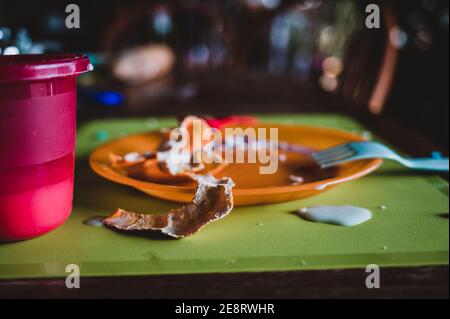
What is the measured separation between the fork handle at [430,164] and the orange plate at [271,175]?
2.2 inches

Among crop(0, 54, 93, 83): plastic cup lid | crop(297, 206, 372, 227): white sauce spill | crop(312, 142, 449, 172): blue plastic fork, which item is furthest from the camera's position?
crop(312, 142, 449, 172): blue plastic fork

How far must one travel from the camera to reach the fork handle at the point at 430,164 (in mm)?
686

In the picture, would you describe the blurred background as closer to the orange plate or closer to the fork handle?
the orange plate

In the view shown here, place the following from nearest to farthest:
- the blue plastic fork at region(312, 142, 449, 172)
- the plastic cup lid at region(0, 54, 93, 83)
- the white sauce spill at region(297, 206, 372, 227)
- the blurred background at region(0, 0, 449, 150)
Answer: the plastic cup lid at region(0, 54, 93, 83), the white sauce spill at region(297, 206, 372, 227), the blue plastic fork at region(312, 142, 449, 172), the blurred background at region(0, 0, 449, 150)

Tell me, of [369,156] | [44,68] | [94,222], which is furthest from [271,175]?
[44,68]

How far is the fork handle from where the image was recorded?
686 millimetres

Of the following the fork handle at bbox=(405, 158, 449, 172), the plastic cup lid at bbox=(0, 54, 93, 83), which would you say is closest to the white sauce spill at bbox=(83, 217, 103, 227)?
the plastic cup lid at bbox=(0, 54, 93, 83)

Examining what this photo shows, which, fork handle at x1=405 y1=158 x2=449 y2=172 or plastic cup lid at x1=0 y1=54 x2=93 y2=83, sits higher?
plastic cup lid at x1=0 y1=54 x2=93 y2=83

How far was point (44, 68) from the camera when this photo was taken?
16.6 inches

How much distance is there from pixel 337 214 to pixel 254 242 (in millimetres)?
122

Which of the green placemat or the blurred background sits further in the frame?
the blurred background

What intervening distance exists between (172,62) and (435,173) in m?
2.14

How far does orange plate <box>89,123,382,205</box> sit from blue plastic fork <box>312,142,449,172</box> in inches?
0.6

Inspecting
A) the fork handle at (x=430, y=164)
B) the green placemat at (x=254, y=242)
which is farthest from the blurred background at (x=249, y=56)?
the fork handle at (x=430, y=164)
